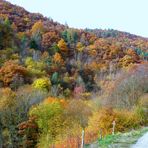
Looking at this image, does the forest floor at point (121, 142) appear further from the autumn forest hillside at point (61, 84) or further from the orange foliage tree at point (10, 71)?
the orange foliage tree at point (10, 71)

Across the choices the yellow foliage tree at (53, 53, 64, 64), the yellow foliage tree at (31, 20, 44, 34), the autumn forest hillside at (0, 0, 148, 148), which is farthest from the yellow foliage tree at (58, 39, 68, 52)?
the yellow foliage tree at (53, 53, 64, 64)

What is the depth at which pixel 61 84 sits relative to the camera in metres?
106

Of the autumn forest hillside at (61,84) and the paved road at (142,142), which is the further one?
the autumn forest hillside at (61,84)

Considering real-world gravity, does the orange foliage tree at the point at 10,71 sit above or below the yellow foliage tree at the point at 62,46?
below

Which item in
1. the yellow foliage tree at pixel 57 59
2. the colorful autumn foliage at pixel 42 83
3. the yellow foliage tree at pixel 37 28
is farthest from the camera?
the yellow foliage tree at pixel 37 28

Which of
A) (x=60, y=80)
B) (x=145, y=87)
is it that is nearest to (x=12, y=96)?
(x=145, y=87)

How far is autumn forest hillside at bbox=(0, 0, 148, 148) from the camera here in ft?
161

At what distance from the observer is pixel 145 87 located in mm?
57656

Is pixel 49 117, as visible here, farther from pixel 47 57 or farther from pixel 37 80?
pixel 47 57

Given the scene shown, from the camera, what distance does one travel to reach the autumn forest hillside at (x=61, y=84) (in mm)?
48938

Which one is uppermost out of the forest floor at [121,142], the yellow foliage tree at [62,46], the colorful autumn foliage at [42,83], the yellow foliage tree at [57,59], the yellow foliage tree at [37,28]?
the yellow foliage tree at [37,28]

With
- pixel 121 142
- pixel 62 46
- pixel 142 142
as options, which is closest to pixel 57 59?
pixel 62 46

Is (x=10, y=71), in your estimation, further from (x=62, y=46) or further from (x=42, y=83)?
(x=62, y=46)

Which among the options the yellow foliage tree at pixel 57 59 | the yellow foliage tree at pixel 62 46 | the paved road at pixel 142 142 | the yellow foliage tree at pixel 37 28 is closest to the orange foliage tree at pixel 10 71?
the yellow foliage tree at pixel 57 59
